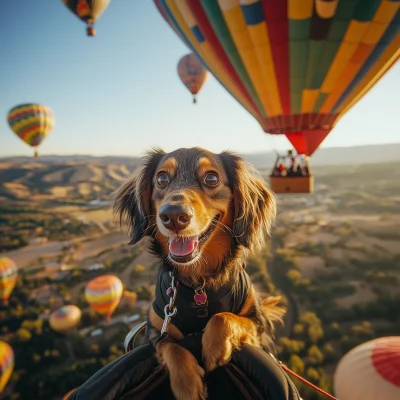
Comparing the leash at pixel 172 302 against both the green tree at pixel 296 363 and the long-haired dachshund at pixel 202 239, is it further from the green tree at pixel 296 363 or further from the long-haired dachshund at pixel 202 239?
the green tree at pixel 296 363

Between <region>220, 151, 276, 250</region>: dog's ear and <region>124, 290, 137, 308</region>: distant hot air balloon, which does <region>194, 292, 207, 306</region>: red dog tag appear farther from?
<region>124, 290, 137, 308</region>: distant hot air balloon

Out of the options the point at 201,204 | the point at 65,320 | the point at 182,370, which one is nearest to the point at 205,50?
the point at 201,204

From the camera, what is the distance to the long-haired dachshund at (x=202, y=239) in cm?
255

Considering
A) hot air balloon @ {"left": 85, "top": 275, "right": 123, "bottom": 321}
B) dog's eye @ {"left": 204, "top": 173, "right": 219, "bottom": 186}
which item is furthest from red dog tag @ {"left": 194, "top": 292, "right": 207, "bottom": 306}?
hot air balloon @ {"left": 85, "top": 275, "right": 123, "bottom": 321}

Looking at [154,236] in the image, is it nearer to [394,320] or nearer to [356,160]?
[394,320]

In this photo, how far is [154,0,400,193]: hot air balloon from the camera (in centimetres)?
848

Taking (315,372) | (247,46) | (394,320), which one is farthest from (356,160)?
(247,46)

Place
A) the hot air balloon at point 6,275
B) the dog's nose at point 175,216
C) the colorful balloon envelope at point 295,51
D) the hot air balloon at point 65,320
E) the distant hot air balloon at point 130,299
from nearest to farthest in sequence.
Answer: the dog's nose at point 175,216
the colorful balloon envelope at point 295,51
the hot air balloon at point 65,320
the hot air balloon at point 6,275
the distant hot air balloon at point 130,299

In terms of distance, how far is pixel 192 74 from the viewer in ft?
85.8

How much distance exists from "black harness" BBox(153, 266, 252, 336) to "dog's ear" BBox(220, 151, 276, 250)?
448mm

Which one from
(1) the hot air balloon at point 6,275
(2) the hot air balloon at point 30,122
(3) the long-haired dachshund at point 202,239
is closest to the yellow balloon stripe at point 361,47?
(3) the long-haired dachshund at point 202,239

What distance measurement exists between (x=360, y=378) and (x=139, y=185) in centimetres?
829

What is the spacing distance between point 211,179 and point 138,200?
809 millimetres

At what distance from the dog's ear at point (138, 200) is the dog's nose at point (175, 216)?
2.08 feet
